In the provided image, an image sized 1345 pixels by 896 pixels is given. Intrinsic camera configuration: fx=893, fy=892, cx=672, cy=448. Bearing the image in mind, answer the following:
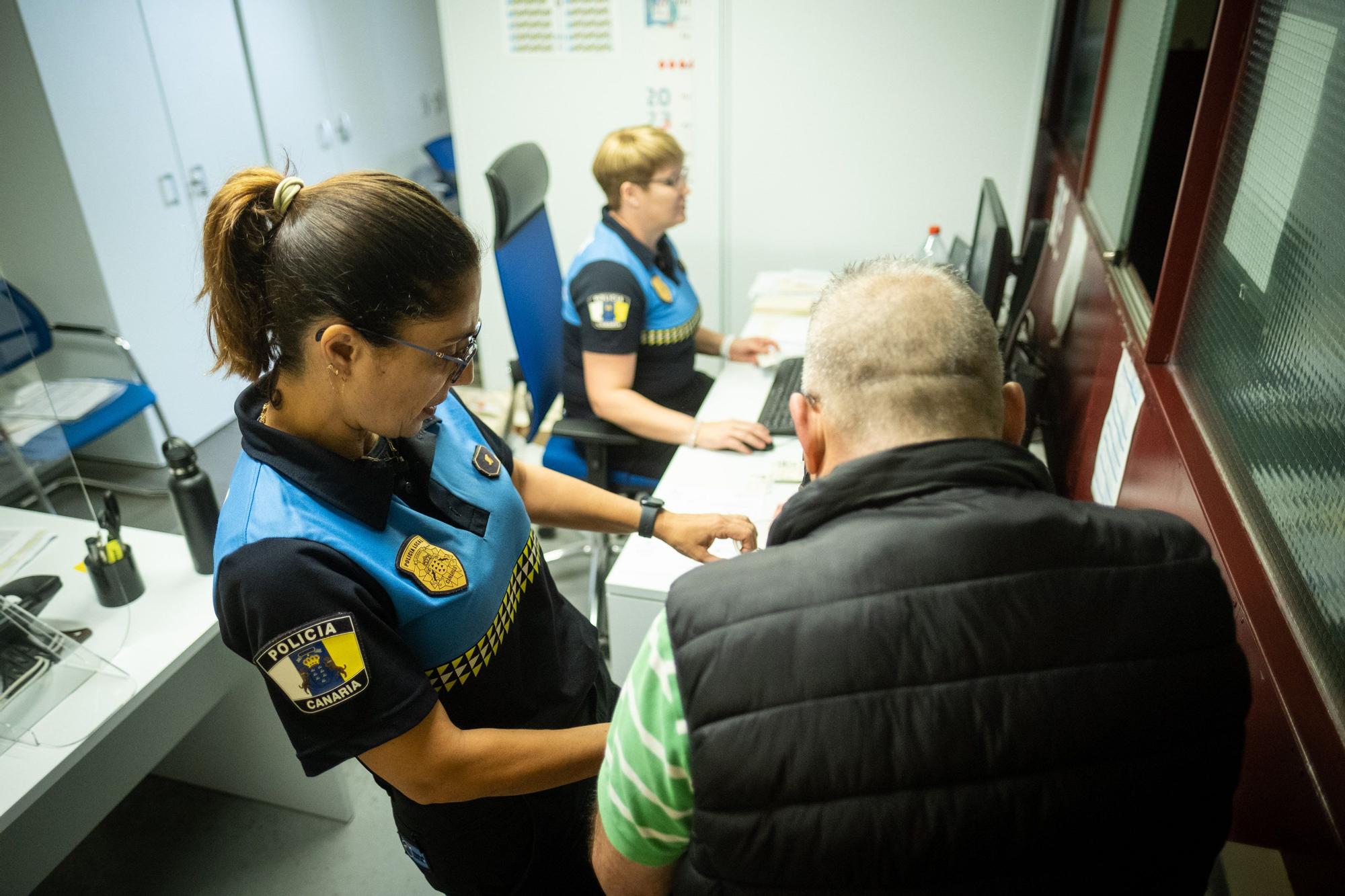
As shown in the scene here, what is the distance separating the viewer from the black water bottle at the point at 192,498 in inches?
59.7

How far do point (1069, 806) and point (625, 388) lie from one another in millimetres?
1544

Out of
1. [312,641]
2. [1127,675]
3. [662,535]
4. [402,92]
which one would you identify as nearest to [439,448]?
[312,641]

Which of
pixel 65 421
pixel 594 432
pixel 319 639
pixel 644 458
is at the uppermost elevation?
pixel 319 639

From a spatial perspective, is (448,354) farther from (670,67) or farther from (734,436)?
(670,67)

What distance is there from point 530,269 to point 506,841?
4.60 feet

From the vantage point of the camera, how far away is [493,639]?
1.08 meters

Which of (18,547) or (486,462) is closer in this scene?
(486,462)

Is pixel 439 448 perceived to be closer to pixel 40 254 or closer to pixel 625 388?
pixel 625 388

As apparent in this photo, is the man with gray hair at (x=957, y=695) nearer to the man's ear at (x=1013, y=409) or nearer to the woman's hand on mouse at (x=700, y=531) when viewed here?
the man's ear at (x=1013, y=409)

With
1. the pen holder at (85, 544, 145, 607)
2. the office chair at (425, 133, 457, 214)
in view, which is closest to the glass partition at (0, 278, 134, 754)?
the pen holder at (85, 544, 145, 607)

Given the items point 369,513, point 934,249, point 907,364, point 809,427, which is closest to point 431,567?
point 369,513

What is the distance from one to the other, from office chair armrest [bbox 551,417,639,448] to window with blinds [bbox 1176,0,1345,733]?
1213 millimetres

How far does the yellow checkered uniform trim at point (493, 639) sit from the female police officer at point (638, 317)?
32.0 inches

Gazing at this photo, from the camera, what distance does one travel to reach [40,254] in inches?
120
